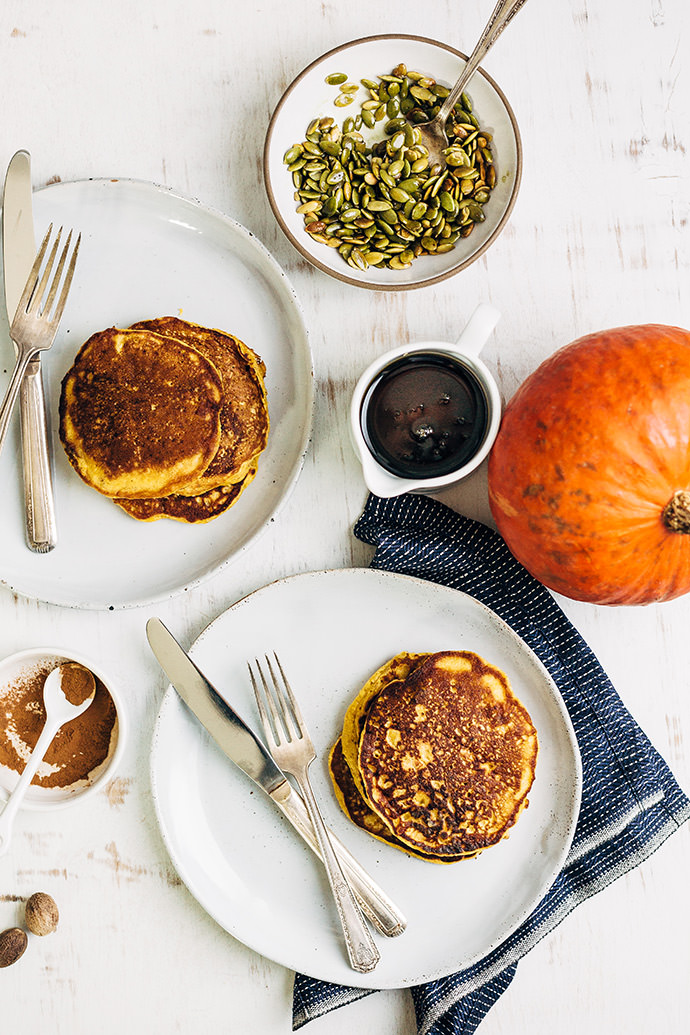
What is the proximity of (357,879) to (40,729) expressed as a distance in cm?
52

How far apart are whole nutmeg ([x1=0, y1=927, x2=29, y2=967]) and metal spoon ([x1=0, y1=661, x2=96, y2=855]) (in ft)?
0.43

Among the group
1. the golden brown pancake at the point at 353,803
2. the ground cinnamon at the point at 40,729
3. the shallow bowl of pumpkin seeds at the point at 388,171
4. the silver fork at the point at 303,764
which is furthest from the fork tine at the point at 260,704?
the shallow bowl of pumpkin seeds at the point at 388,171

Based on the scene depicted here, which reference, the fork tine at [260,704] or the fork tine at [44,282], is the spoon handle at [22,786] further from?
the fork tine at [44,282]

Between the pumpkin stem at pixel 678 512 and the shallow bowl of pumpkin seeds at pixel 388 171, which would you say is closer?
the pumpkin stem at pixel 678 512

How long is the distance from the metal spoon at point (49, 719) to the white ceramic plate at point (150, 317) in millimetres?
128

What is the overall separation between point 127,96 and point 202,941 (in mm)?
1291

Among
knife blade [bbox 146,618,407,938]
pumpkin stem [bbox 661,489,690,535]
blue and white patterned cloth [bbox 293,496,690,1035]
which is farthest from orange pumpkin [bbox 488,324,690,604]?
knife blade [bbox 146,618,407,938]

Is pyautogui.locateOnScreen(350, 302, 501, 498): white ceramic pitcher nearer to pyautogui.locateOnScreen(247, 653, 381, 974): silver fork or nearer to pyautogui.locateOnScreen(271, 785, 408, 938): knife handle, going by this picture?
pyautogui.locateOnScreen(247, 653, 381, 974): silver fork

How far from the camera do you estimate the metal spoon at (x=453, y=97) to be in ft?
3.42

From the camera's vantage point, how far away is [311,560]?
49.4 inches

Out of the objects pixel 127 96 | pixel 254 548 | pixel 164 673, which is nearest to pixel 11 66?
pixel 127 96

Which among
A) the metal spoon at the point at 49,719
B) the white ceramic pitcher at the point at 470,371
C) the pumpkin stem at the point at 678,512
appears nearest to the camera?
the pumpkin stem at the point at 678,512

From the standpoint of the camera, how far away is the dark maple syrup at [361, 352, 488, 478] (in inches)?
44.1

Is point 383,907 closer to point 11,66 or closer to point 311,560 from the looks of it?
point 311,560
